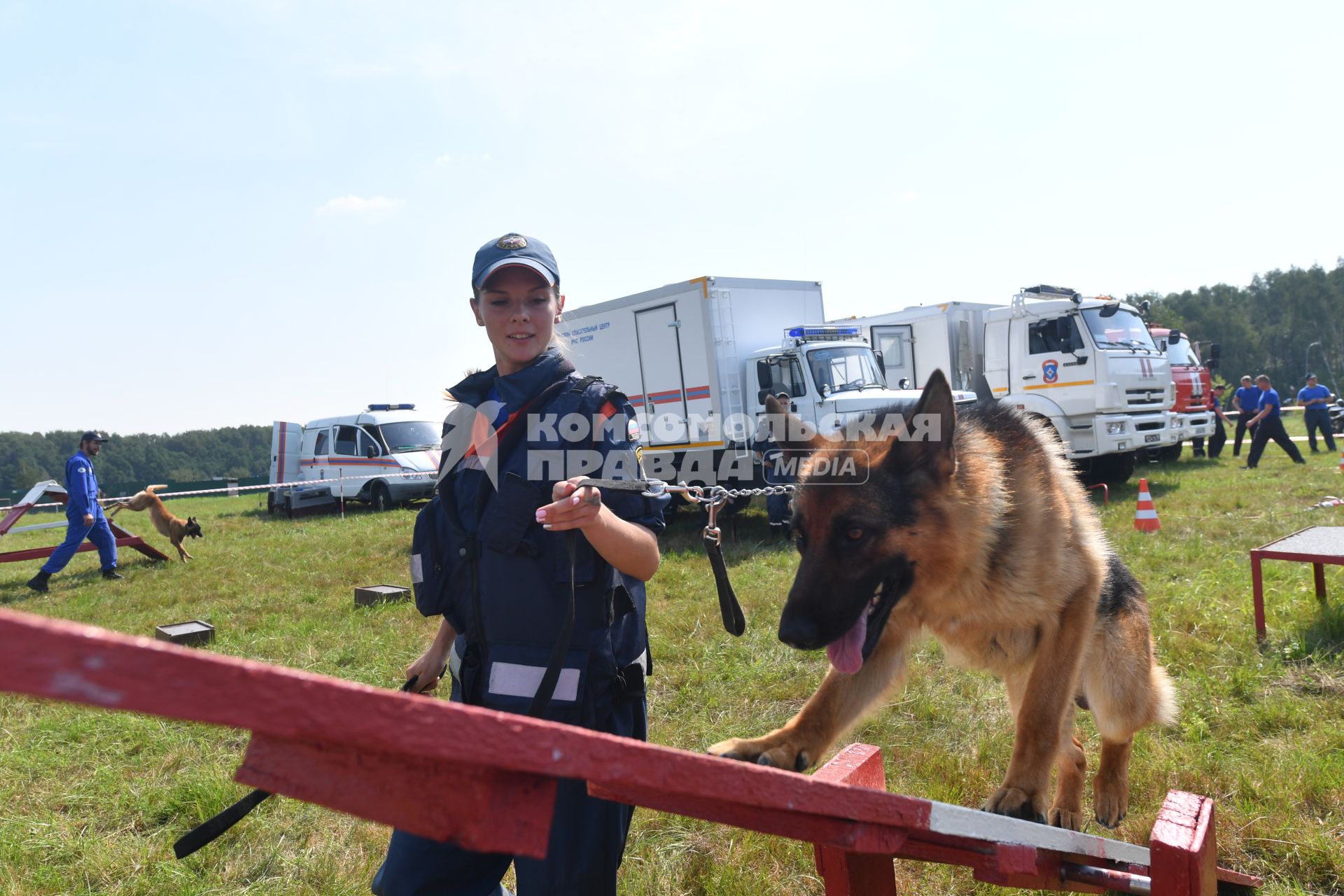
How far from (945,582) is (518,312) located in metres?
1.59

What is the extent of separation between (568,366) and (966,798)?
275cm

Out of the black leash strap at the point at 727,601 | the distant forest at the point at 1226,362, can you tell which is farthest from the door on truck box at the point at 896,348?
the distant forest at the point at 1226,362

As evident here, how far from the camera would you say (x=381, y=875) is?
1.97m

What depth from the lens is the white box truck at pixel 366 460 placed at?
747 inches

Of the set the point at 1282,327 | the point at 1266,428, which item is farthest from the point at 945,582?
the point at 1282,327

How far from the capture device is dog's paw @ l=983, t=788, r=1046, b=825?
7.28 ft

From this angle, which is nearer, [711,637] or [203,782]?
[203,782]

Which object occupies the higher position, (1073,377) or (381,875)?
(1073,377)

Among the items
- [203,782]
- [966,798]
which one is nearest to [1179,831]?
[966,798]

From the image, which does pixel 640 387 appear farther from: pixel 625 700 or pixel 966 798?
pixel 625 700

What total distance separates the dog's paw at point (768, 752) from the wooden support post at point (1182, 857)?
874mm

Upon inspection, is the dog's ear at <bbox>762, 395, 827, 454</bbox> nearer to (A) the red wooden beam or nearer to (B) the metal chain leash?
A: (B) the metal chain leash

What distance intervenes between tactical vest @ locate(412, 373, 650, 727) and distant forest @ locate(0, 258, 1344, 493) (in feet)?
215

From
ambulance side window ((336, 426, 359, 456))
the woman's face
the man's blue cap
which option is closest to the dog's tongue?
the woman's face
